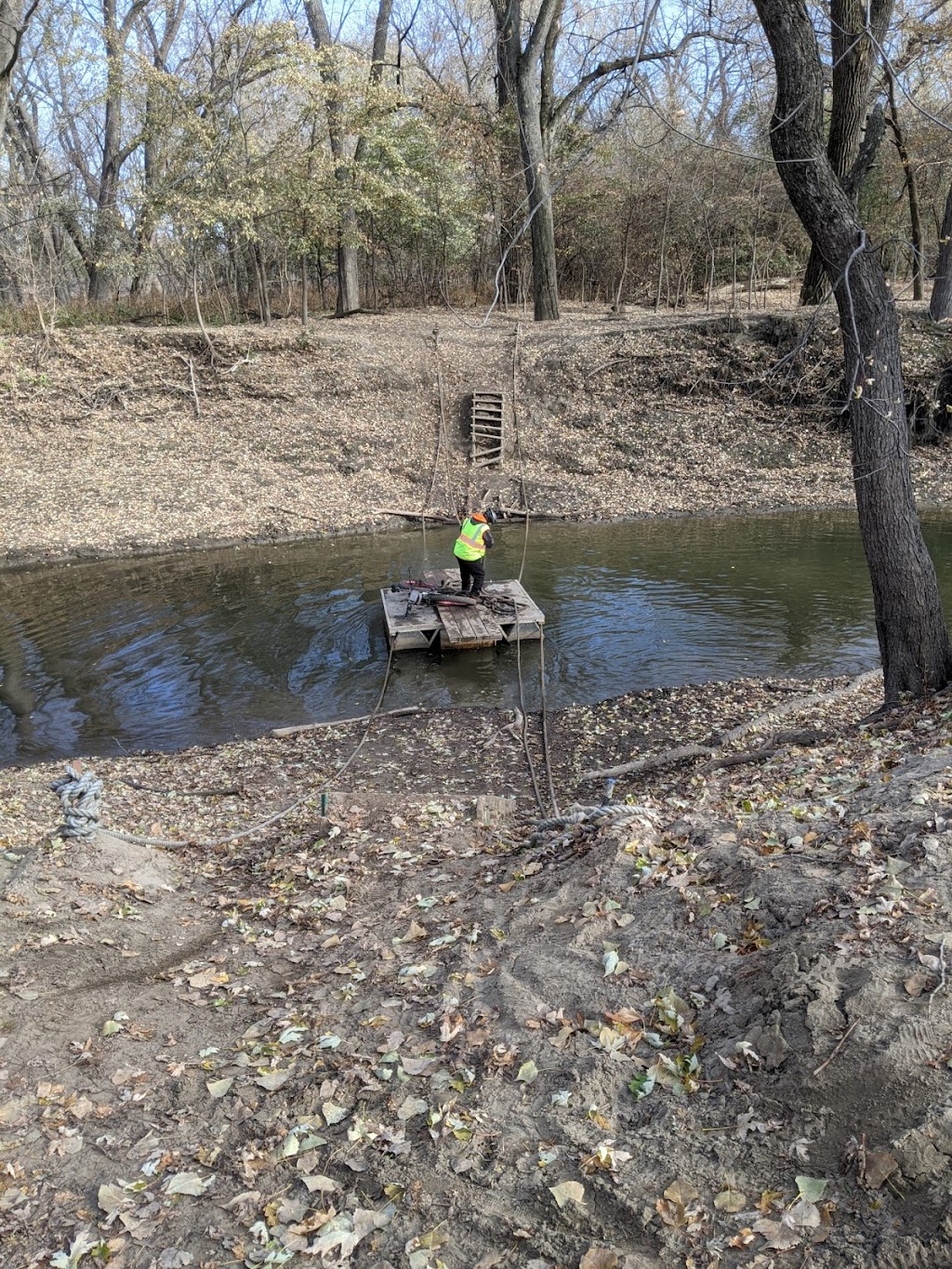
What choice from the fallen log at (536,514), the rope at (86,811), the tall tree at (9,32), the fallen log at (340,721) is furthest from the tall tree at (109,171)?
the rope at (86,811)

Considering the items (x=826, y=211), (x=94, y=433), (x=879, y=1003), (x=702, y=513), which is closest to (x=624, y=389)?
(x=702, y=513)

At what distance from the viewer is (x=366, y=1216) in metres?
2.84

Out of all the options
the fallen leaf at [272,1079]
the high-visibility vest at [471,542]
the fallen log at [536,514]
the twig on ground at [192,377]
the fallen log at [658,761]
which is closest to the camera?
the fallen leaf at [272,1079]

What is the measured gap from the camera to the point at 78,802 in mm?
5641

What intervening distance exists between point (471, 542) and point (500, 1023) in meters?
9.15

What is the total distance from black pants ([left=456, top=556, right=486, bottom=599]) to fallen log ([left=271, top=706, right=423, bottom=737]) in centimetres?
294

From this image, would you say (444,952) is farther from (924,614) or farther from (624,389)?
(624,389)

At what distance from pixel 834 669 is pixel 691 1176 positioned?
31.5 ft

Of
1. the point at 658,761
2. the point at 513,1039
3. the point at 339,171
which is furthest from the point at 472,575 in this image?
the point at 339,171

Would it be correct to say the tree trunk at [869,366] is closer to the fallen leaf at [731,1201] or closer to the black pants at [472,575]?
the fallen leaf at [731,1201]

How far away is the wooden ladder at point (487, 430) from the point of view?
22.5 meters

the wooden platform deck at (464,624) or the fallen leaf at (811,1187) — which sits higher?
the fallen leaf at (811,1187)

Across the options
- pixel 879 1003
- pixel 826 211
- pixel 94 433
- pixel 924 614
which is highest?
pixel 826 211

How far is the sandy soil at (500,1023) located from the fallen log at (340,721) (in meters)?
2.29
